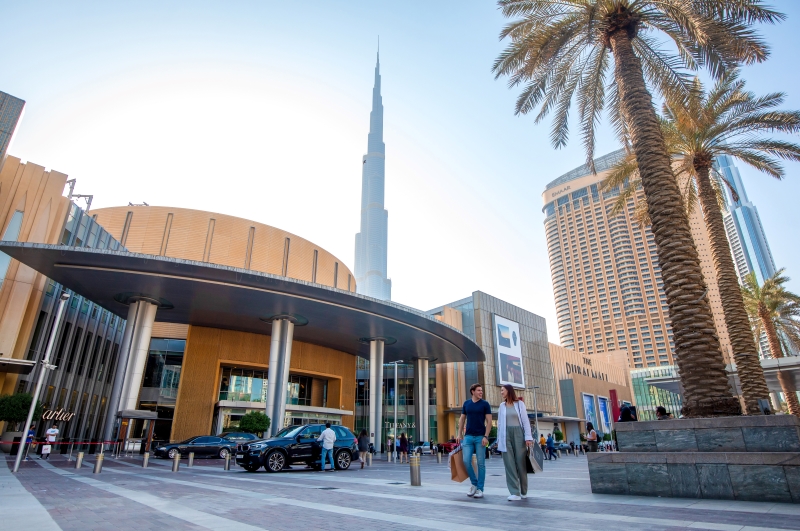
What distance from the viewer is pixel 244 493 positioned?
26.1 feet

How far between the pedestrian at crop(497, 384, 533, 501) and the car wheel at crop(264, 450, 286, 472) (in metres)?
9.42

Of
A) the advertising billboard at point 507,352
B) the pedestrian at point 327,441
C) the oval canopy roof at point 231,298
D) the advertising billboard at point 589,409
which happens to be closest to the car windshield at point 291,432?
the pedestrian at point 327,441

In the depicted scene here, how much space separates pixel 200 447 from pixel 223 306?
30.0 feet

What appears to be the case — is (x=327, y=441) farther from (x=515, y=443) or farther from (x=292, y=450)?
(x=515, y=443)

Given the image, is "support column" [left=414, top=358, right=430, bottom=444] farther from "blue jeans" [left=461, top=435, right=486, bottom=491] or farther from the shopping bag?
"blue jeans" [left=461, top=435, right=486, bottom=491]

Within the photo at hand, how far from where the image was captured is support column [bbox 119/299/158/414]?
2455 cm

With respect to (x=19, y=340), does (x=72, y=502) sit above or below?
below

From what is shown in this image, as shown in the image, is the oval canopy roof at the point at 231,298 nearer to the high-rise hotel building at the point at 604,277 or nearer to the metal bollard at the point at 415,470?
the metal bollard at the point at 415,470

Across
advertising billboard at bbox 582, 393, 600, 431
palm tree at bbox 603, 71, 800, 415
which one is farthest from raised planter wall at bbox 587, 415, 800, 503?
advertising billboard at bbox 582, 393, 600, 431

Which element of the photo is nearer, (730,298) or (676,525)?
(676,525)

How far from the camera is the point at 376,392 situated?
3503cm

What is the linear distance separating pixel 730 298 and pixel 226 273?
2245 cm

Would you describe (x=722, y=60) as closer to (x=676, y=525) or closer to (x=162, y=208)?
(x=676, y=525)

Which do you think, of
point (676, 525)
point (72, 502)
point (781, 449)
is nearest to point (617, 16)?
point (781, 449)
